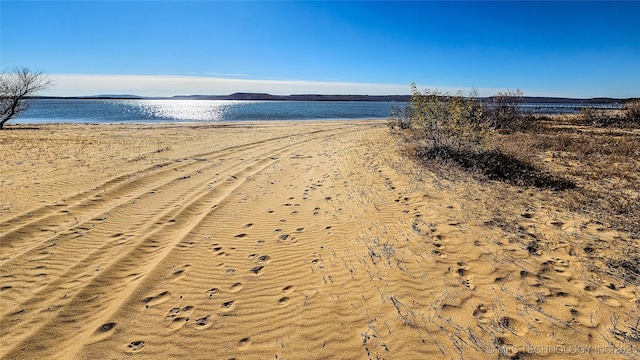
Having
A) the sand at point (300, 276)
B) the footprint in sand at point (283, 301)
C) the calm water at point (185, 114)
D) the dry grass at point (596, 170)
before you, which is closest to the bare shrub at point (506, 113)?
the dry grass at point (596, 170)

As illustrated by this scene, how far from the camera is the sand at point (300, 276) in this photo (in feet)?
10.0

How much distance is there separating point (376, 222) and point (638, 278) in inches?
143

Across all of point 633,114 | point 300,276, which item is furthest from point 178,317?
point 633,114

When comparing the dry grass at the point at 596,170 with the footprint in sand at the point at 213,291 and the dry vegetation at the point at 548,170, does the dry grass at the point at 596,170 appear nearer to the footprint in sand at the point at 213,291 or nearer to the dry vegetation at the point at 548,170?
the dry vegetation at the point at 548,170

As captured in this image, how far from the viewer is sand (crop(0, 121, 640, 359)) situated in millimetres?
3062

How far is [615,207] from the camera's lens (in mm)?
6145

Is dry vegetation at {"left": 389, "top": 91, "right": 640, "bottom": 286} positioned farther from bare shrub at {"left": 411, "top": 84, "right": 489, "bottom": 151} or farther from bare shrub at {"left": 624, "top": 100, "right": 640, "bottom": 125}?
bare shrub at {"left": 624, "top": 100, "right": 640, "bottom": 125}

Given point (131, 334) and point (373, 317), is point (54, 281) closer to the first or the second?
point (131, 334)

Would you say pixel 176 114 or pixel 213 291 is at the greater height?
pixel 176 114

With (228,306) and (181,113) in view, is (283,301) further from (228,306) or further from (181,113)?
(181,113)

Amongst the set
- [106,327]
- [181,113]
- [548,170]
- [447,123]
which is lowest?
[106,327]

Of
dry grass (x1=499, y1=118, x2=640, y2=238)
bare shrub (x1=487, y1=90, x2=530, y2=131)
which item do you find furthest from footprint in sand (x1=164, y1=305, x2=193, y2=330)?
bare shrub (x1=487, y1=90, x2=530, y2=131)

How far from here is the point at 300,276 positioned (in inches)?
169

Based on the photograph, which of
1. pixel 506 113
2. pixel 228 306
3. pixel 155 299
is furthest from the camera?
pixel 506 113
